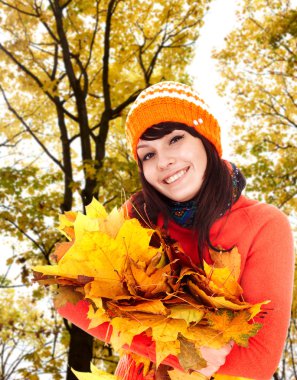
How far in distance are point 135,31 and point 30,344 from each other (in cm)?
756

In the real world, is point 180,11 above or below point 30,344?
above

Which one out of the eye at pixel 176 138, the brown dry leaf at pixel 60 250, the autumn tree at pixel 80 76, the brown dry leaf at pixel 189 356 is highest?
the autumn tree at pixel 80 76

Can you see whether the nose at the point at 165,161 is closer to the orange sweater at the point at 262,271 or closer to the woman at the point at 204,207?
the woman at the point at 204,207

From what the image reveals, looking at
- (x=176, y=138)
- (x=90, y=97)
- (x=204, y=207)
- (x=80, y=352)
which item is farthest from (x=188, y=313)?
(x=90, y=97)

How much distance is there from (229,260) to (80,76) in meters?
6.08

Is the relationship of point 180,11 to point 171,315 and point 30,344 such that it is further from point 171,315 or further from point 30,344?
point 30,344

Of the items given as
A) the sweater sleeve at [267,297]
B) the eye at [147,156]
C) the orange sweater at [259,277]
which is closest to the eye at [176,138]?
the eye at [147,156]

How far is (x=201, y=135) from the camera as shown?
1.77 metres

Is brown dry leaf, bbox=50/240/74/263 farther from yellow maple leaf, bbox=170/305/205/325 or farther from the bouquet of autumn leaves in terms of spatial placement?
yellow maple leaf, bbox=170/305/205/325

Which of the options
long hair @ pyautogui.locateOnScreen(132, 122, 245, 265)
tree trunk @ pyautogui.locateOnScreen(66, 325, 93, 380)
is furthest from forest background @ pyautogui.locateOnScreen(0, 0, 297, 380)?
long hair @ pyautogui.locateOnScreen(132, 122, 245, 265)

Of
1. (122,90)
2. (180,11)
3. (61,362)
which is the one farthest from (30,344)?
(180,11)

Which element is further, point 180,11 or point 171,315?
point 180,11

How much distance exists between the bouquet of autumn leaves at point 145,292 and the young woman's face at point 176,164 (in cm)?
47

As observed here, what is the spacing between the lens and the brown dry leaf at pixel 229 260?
132 cm
